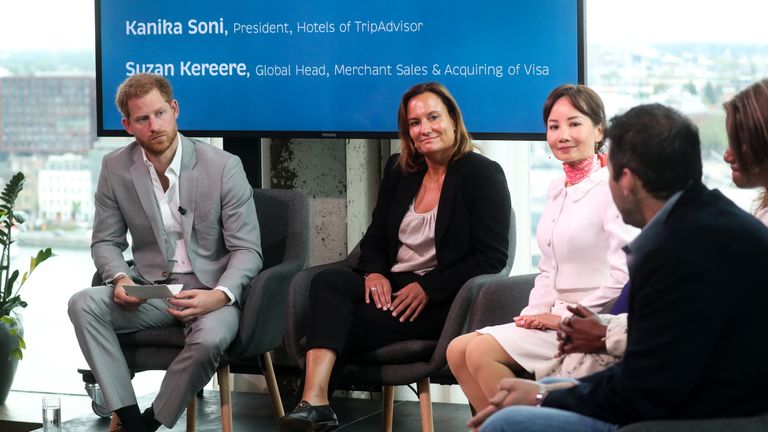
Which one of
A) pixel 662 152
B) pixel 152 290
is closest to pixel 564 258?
pixel 662 152

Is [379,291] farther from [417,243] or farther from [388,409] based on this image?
[388,409]

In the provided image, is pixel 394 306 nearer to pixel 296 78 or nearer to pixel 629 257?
pixel 296 78

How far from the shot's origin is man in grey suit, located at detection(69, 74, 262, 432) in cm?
416

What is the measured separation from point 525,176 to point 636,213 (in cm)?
265

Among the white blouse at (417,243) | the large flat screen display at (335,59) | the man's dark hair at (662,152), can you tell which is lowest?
the white blouse at (417,243)

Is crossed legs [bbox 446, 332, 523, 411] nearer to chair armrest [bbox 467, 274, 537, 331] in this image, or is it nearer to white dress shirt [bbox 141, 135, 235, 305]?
chair armrest [bbox 467, 274, 537, 331]

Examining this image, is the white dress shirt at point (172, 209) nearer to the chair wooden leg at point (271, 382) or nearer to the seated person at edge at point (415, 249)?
the chair wooden leg at point (271, 382)

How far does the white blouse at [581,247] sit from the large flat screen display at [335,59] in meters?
0.91

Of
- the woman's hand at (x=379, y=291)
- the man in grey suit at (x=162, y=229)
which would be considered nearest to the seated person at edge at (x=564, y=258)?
the woman's hand at (x=379, y=291)

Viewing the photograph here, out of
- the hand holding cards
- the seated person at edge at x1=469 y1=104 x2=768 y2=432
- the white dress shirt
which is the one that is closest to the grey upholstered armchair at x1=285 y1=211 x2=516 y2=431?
the hand holding cards

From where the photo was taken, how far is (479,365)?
3477 mm

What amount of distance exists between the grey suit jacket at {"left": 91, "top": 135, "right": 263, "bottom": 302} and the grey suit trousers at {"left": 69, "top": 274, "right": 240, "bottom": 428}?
180 millimetres

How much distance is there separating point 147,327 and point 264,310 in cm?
46

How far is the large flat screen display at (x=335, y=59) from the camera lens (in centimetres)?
452
